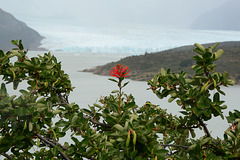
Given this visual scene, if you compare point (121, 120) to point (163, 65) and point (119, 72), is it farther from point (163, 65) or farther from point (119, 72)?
point (163, 65)

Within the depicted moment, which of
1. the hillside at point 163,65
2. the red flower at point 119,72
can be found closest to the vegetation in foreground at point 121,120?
the red flower at point 119,72

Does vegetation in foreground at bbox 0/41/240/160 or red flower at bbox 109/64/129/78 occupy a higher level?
red flower at bbox 109/64/129/78

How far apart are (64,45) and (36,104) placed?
68474 mm

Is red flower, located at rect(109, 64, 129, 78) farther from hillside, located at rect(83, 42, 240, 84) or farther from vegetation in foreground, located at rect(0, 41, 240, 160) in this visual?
hillside, located at rect(83, 42, 240, 84)

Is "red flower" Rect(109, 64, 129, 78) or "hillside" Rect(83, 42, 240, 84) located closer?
"red flower" Rect(109, 64, 129, 78)

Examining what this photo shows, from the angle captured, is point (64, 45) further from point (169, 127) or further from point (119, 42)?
point (169, 127)

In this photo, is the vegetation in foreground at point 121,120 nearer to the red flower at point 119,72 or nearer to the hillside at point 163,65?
the red flower at point 119,72

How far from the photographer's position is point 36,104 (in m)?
1.98

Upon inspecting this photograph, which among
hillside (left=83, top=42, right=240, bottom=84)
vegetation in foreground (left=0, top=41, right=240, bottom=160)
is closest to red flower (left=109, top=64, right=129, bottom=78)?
vegetation in foreground (left=0, top=41, right=240, bottom=160)

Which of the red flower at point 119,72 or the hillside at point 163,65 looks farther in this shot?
the hillside at point 163,65

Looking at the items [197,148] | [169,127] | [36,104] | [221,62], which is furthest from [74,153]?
[221,62]

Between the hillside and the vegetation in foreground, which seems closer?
the vegetation in foreground

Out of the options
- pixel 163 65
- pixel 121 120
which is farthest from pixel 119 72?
pixel 163 65

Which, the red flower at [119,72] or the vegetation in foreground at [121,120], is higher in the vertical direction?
the red flower at [119,72]
